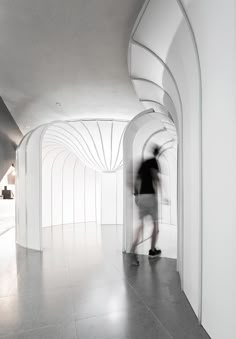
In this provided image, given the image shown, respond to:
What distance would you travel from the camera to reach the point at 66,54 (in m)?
4.25

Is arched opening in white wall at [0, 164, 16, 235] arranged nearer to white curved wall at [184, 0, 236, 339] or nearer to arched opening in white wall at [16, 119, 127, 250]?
arched opening in white wall at [16, 119, 127, 250]

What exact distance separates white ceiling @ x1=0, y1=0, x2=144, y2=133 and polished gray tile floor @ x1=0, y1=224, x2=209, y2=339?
3.53 m

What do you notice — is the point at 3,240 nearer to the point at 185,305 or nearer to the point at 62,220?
the point at 62,220

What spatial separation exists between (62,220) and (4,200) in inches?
136

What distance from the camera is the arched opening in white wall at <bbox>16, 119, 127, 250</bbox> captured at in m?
6.82

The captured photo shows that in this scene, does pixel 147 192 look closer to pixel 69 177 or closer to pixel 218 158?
pixel 218 158

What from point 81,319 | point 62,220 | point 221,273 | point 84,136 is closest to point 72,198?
point 62,220

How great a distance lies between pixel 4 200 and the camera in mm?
8203

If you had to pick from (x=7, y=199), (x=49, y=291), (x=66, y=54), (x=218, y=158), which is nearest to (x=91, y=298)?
(x=49, y=291)

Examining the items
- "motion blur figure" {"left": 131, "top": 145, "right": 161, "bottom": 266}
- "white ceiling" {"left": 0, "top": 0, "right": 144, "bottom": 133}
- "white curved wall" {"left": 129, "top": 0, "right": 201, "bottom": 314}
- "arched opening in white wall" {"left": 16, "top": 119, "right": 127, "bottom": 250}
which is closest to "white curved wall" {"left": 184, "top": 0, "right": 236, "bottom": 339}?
"white curved wall" {"left": 129, "top": 0, "right": 201, "bottom": 314}

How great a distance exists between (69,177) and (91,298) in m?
8.42

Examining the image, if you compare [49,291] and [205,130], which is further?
[49,291]

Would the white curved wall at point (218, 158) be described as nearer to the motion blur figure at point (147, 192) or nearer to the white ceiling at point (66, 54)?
the white ceiling at point (66, 54)

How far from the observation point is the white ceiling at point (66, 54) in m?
3.19
